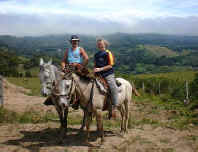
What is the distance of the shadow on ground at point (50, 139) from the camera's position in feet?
20.4

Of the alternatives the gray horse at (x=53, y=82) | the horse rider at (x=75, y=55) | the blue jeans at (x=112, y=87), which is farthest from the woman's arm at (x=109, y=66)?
the gray horse at (x=53, y=82)

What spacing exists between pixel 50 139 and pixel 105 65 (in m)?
2.76

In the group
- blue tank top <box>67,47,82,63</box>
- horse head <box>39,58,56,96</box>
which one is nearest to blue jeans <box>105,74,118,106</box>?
blue tank top <box>67,47,82,63</box>

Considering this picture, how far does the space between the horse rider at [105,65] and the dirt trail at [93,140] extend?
4.02 feet

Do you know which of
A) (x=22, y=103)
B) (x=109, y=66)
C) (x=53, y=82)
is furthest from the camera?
(x=22, y=103)

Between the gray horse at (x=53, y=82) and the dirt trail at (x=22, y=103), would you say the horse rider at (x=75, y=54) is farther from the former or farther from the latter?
the dirt trail at (x=22, y=103)

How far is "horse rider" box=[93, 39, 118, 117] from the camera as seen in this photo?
6.29m

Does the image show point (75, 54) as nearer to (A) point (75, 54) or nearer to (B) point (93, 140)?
(A) point (75, 54)

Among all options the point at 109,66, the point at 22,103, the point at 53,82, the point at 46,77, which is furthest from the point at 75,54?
the point at 22,103

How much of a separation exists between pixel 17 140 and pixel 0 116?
2647 mm

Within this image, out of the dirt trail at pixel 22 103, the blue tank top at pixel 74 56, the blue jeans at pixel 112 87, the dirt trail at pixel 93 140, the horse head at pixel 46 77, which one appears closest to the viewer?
the horse head at pixel 46 77

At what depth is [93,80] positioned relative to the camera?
6391mm

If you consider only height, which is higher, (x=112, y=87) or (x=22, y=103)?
(x=112, y=87)

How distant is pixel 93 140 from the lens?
6754mm
